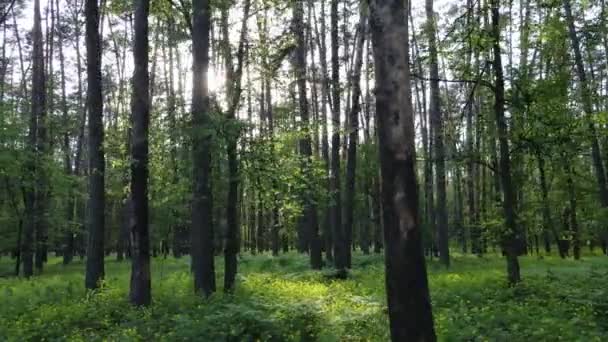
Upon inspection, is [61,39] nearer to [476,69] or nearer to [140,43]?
[140,43]

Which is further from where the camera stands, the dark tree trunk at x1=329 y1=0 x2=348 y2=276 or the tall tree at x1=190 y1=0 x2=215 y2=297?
the dark tree trunk at x1=329 y1=0 x2=348 y2=276

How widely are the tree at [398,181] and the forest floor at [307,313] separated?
3.06m

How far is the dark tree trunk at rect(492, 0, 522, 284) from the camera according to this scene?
38.6 ft

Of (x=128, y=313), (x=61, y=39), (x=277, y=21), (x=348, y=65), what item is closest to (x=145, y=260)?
(x=128, y=313)

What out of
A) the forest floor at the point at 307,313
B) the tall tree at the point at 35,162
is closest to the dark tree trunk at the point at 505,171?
the forest floor at the point at 307,313

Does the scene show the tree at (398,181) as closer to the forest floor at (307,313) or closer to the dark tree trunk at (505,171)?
the forest floor at (307,313)

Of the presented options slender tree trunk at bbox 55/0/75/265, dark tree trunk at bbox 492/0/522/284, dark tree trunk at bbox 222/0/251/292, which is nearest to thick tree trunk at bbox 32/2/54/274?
slender tree trunk at bbox 55/0/75/265

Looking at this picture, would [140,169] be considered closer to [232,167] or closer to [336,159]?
[232,167]

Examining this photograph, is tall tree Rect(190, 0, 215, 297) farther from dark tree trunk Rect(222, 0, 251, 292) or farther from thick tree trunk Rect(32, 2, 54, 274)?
thick tree trunk Rect(32, 2, 54, 274)

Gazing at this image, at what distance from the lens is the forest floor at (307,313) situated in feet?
25.3

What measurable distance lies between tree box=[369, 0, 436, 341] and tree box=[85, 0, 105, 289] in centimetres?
1088

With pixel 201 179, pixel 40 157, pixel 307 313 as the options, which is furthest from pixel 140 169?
pixel 40 157

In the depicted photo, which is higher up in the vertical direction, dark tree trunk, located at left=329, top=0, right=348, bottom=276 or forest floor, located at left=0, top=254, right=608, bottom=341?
dark tree trunk, located at left=329, top=0, right=348, bottom=276

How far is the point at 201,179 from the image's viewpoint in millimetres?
11805
